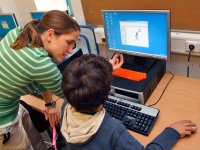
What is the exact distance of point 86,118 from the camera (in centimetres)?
78

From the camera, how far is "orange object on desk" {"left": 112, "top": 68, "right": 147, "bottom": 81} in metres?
1.27

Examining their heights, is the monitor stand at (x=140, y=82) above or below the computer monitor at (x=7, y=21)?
below

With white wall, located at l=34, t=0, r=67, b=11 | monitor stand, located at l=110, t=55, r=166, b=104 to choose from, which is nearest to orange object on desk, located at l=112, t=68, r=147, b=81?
monitor stand, located at l=110, t=55, r=166, b=104

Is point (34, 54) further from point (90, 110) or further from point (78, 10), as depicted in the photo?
point (78, 10)

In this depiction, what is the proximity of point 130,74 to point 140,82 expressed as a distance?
0.11 meters

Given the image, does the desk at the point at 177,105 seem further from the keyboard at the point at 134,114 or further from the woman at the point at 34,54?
the woman at the point at 34,54

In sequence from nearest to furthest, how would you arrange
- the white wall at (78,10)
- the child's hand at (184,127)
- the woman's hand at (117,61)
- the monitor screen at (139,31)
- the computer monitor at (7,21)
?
the child's hand at (184,127)
the monitor screen at (139,31)
the woman's hand at (117,61)
the white wall at (78,10)
the computer monitor at (7,21)

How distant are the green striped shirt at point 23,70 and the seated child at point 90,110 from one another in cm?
27

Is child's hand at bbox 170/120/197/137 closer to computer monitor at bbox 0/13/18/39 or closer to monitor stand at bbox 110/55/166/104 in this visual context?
monitor stand at bbox 110/55/166/104

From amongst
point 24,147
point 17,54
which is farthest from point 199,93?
point 24,147

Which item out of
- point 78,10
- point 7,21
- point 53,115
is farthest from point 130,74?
point 7,21

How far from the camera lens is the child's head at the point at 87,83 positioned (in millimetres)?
732

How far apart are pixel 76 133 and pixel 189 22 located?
0.89 m

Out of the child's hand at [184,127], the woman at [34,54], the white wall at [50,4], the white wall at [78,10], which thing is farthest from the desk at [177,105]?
the white wall at [50,4]
